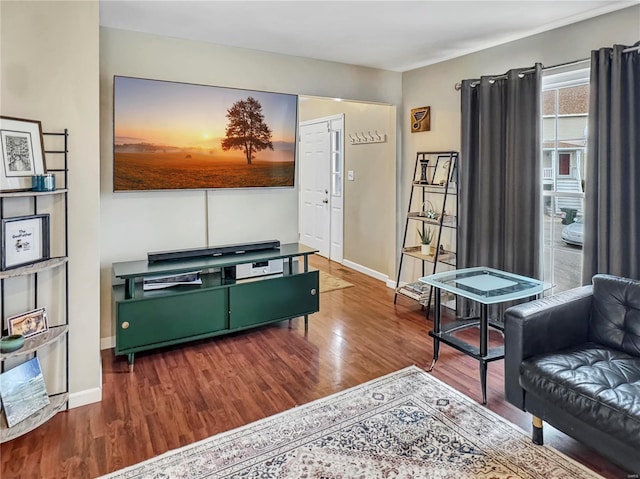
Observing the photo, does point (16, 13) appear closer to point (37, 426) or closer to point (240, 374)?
point (37, 426)

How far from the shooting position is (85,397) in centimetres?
258

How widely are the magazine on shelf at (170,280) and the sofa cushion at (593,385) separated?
2391 mm

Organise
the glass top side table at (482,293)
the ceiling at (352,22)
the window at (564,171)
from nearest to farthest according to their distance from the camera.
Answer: the glass top side table at (482,293)
the ceiling at (352,22)
the window at (564,171)

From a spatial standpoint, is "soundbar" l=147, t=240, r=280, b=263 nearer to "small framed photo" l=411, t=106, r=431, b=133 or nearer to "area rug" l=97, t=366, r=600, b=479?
"area rug" l=97, t=366, r=600, b=479

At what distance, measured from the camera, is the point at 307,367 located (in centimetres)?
311

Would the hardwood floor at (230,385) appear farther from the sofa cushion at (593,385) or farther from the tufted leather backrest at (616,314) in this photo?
the tufted leather backrest at (616,314)

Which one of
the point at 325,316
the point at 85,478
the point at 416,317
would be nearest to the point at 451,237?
the point at 416,317

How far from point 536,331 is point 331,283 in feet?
10.6

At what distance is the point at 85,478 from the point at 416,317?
9.71 ft

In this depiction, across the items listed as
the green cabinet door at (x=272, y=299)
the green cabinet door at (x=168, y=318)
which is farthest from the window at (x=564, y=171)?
the green cabinet door at (x=168, y=318)

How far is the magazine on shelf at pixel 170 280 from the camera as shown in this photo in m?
3.25

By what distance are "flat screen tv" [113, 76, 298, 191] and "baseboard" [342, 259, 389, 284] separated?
6.41ft

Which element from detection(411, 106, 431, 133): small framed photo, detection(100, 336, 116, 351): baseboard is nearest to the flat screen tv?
detection(100, 336, 116, 351): baseboard

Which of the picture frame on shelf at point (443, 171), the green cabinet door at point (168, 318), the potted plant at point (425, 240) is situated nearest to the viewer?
the green cabinet door at point (168, 318)
